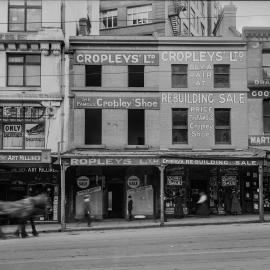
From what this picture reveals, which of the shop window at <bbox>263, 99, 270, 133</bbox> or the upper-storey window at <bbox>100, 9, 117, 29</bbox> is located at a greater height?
the upper-storey window at <bbox>100, 9, 117, 29</bbox>

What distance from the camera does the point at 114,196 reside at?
31.7m

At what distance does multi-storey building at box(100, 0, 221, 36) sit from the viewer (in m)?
47.3

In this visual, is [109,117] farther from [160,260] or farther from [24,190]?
[160,260]

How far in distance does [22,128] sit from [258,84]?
1264cm

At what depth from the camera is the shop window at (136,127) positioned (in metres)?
31.4

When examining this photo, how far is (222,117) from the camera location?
31656mm

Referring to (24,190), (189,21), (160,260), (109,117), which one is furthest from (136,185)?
(189,21)

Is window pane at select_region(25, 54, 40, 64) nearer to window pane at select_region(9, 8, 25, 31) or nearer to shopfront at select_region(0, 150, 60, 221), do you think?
window pane at select_region(9, 8, 25, 31)

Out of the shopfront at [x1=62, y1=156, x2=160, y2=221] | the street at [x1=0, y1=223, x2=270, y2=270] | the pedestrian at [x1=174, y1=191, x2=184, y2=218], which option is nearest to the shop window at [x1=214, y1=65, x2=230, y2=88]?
the shopfront at [x1=62, y1=156, x2=160, y2=221]

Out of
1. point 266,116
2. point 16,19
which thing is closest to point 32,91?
point 16,19

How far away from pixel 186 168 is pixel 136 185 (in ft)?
9.33

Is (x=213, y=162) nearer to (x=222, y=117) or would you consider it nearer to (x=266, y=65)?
(x=222, y=117)

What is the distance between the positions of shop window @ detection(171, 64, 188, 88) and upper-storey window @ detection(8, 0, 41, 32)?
7552 mm

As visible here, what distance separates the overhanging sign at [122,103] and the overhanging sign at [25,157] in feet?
12.6
